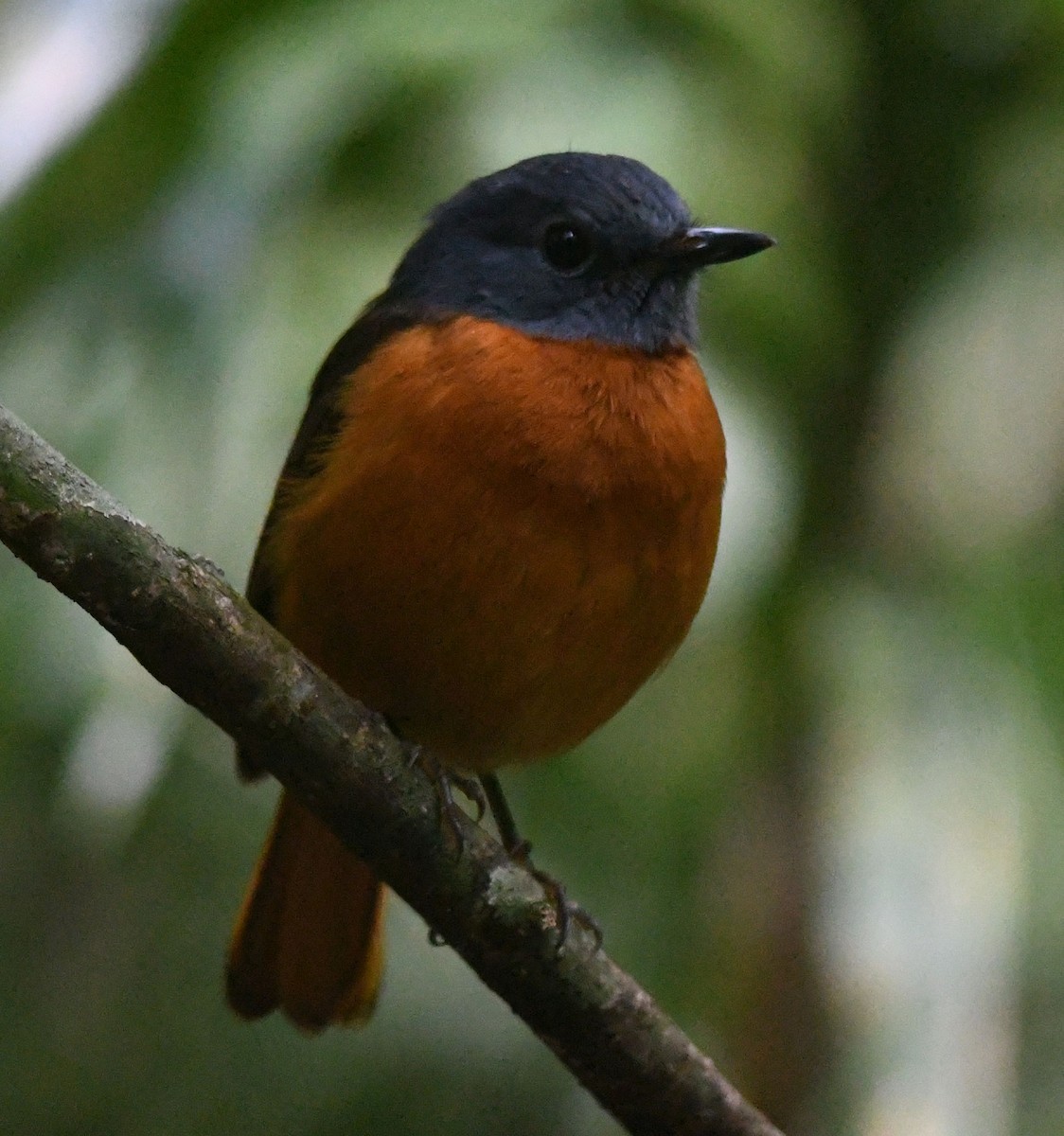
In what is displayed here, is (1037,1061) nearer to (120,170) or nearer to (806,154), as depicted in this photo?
(806,154)

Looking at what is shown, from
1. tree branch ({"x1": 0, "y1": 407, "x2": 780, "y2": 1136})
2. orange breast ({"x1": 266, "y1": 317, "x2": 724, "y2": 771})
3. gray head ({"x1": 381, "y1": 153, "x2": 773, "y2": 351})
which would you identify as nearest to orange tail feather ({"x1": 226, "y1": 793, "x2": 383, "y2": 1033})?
orange breast ({"x1": 266, "y1": 317, "x2": 724, "y2": 771})

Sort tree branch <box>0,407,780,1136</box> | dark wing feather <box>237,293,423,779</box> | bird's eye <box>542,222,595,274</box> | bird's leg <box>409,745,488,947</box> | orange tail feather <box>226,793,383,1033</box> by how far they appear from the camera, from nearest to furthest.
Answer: tree branch <box>0,407,780,1136</box> < bird's leg <box>409,745,488,947</box> < dark wing feather <box>237,293,423,779</box> < bird's eye <box>542,222,595,274</box> < orange tail feather <box>226,793,383,1033</box>

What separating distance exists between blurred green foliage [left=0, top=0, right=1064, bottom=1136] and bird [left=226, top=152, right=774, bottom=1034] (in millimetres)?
125

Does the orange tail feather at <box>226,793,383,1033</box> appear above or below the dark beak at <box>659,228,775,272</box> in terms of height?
below

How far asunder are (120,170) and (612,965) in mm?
1497

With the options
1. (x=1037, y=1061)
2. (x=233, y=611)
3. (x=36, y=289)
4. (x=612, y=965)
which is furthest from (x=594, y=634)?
(x=1037, y=1061)

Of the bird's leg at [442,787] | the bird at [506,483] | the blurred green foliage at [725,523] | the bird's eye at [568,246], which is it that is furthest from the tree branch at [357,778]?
the bird's eye at [568,246]

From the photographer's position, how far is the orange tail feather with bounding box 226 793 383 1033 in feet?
9.79

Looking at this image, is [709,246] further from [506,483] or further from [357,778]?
[357,778]

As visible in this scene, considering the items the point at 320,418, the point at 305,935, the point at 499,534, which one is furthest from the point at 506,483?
the point at 305,935

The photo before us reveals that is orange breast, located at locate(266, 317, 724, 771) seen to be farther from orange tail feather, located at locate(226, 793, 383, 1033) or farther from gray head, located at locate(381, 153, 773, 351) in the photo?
orange tail feather, located at locate(226, 793, 383, 1033)

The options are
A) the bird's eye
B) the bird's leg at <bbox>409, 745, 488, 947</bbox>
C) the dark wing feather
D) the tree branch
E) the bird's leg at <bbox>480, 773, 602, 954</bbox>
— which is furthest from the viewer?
the bird's eye

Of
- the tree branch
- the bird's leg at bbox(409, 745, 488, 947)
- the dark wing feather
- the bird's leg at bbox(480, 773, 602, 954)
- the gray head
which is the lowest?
the tree branch

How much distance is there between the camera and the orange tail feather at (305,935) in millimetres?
2984
